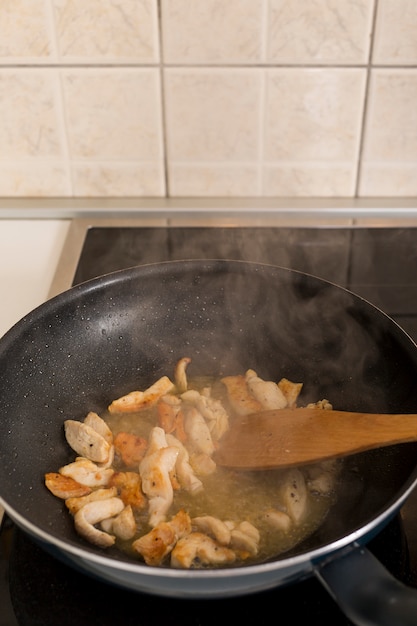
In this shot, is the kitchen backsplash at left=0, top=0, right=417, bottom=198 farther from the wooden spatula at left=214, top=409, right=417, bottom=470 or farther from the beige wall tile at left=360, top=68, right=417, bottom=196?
the wooden spatula at left=214, top=409, right=417, bottom=470

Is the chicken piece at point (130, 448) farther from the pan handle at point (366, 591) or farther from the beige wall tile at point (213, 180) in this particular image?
the beige wall tile at point (213, 180)

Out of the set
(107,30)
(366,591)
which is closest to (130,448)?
(366,591)

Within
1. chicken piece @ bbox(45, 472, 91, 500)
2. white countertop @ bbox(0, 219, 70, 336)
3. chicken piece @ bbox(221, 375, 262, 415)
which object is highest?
white countertop @ bbox(0, 219, 70, 336)

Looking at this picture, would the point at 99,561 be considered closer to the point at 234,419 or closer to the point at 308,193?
the point at 234,419

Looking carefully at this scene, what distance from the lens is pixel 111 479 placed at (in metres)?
0.79

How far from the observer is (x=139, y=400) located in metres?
0.89

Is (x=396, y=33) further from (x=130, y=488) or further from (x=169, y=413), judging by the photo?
(x=130, y=488)

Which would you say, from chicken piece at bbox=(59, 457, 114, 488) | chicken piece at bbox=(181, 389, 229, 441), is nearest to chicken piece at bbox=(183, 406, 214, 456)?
chicken piece at bbox=(181, 389, 229, 441)

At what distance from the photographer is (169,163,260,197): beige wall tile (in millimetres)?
1172

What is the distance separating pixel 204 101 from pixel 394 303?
1.46ft

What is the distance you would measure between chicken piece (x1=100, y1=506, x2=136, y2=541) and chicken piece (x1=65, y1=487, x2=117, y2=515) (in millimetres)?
26

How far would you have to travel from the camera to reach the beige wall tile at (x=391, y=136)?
3.59ft

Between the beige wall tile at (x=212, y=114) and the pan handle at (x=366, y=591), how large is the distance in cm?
76

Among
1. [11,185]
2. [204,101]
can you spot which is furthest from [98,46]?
[11,185]
